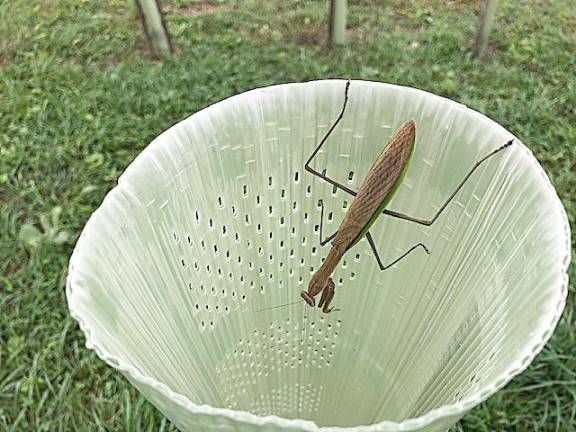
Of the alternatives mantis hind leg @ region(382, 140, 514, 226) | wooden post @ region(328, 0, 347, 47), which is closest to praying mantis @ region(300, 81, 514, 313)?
mantis hind leg @ region(382, 140, 514, 226)

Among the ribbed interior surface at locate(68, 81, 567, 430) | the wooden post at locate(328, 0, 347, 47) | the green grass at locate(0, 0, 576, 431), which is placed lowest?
the green grass at locate(0, 0, 576, 431)

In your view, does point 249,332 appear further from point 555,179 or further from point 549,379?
point 555,179

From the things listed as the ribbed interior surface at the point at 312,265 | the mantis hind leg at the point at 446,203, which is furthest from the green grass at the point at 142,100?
the mantis hind leg at the point at 446,203

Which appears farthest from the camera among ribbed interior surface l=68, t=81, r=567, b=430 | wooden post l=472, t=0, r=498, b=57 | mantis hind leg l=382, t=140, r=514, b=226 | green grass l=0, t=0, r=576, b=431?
wooden post l=472, t=0, r=498, b=57

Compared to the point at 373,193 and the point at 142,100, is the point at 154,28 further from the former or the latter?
the point at 373,193

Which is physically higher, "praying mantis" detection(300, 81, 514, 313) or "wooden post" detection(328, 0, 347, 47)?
"praying mantis" detection(300, 81, 514, 313)

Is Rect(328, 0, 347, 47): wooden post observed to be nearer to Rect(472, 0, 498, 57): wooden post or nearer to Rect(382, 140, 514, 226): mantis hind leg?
Rect(472, 0, 498, 57): wooden post

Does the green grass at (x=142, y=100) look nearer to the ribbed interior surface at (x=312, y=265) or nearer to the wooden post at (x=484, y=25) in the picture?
the wooden post at (x=484, y=25)
